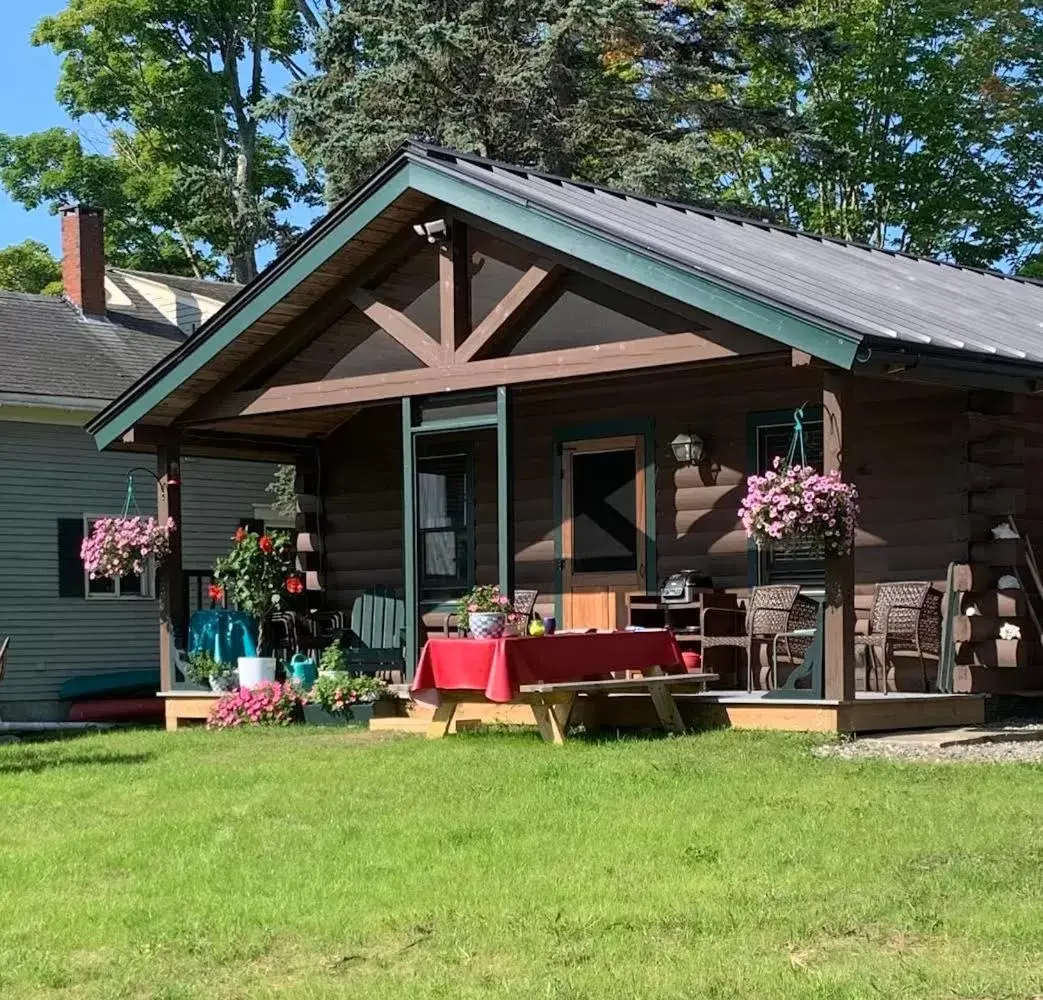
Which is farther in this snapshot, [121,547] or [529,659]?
[121,547]

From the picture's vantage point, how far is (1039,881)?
6.18 meters

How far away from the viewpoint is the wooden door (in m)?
14.8

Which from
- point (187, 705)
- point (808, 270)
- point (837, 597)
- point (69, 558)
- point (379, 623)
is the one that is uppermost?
point (808, 270)

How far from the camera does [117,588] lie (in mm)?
20031

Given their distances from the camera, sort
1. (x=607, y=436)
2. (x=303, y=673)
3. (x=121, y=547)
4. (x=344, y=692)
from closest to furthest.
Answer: (x=344, y=692)
(x=303, y=673)
(x=121, y=547)
(x=607, y=436)

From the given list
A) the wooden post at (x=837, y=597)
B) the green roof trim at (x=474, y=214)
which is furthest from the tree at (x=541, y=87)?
the wooden post at (x=837, y=597)

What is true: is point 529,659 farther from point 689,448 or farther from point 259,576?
point 259,576

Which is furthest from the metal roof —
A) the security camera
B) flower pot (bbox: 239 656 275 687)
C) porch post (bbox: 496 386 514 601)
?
flower pot (bbox: 239 656 275 687)

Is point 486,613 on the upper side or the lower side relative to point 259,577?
lower

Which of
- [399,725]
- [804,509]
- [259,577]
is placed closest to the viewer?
[804,509]

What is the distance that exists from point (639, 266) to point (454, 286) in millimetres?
2058

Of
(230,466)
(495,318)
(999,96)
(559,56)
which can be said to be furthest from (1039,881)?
(999,96)

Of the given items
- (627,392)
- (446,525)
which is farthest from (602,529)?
(446,525)

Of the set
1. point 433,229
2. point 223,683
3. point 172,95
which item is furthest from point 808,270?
point 172,95
